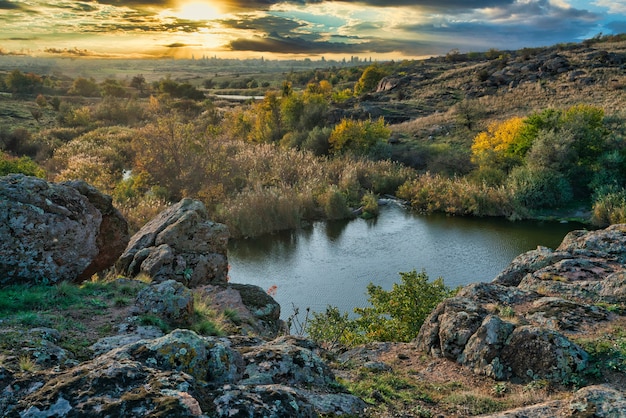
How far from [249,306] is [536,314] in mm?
5505

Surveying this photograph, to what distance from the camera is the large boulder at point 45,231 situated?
27.2ft

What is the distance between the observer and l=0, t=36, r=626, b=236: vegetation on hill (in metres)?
28.4

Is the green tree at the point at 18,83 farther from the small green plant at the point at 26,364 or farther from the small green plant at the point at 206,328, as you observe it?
the small green plant at the point at 26,364

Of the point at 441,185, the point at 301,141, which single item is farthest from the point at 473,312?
the point at 301,141

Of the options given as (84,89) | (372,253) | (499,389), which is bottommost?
(372,253)

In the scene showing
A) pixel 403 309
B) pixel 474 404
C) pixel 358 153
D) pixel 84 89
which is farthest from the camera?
pixel 84 89

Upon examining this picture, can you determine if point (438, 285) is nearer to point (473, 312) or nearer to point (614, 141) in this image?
point (473, 312)

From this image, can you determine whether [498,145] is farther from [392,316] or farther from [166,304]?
[166,304]

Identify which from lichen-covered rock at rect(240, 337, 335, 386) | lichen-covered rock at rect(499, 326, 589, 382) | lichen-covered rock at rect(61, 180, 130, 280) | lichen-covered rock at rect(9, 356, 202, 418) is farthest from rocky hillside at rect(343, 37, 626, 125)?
lichen-covered rock at rect(9, 356, 202, 418)

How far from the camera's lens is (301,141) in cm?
4234

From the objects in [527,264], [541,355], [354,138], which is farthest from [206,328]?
[354,138]

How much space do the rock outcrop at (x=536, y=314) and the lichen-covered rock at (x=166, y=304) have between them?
3951 millimetres

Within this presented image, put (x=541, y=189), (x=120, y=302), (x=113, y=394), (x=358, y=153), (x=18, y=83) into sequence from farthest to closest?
(x=18, y=83) < (x=358, y=153) < (x=541, y=189) < (x=120, y=302) < (x=113, y=394)

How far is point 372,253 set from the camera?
76.6 ft
